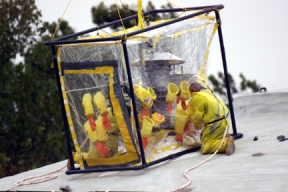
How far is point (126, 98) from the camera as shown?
28.4ft

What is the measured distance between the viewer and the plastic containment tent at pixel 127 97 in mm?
8539

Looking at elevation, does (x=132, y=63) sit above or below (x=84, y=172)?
above

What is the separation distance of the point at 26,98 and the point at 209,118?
22.3 feet

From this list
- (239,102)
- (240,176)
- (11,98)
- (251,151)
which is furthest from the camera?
(11,98)

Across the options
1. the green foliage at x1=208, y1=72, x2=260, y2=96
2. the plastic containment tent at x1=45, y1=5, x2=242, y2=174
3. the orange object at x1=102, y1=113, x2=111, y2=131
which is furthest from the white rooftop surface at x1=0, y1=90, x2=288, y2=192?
the green foliage at x1=208, y1=72, x2=260, y2=96

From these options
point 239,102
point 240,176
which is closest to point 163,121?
point 240,176

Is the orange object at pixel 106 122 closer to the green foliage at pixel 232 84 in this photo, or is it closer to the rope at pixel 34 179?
the rope at pixel 34 179

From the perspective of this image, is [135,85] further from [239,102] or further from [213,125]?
[239,102]

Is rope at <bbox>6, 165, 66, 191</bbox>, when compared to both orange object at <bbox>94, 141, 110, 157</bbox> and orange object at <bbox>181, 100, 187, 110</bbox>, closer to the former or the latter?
orange object at <bbox>94, 141, 110, 157</bbox>

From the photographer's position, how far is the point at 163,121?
8.94 metres

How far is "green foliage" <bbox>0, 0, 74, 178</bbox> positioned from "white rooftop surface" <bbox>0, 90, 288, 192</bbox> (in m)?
4.48

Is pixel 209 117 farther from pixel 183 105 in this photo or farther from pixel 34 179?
pixel 34 179

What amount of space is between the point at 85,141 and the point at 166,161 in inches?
42.7

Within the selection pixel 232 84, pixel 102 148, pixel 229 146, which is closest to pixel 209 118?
pixel 229 146
